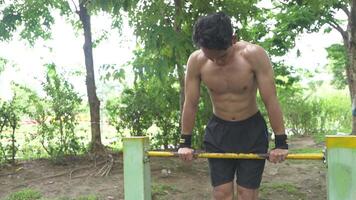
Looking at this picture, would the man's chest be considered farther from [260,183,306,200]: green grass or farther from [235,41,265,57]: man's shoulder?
[260,183,306,200]: green grass

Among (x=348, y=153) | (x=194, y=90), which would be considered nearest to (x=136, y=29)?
(x=194, y=90)

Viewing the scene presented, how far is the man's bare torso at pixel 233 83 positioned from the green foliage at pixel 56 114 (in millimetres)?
3762

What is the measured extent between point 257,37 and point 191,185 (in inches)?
187

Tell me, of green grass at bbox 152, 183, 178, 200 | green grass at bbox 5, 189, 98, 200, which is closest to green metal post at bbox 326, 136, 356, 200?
green grass at bbox 152, 183, 178, 200

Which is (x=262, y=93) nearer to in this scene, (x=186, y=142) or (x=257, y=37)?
(x=186, y=142)

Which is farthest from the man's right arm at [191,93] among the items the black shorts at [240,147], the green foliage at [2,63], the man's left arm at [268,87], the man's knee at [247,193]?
the green foliage at [2,63]

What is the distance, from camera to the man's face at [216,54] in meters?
2.94

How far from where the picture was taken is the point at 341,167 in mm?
2822

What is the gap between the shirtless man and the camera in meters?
3.03

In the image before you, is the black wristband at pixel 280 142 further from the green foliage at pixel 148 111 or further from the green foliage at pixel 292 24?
the green foliage at pixel 292 24

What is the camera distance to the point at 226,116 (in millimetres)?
3258

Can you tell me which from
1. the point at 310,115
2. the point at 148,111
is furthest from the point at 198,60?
the point at 310,115

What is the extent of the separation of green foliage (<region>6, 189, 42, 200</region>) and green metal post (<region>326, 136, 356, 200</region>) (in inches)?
139

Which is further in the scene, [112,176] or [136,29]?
[112,176]
